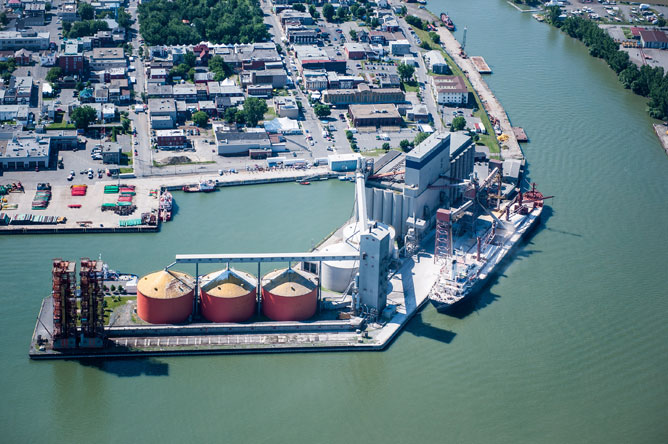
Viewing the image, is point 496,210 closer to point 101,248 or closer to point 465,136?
point 465,136

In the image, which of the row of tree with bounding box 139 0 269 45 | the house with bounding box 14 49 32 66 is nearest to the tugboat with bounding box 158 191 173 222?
the house with bounding box 14 49 32 66

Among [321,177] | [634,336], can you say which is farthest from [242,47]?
[634,336]

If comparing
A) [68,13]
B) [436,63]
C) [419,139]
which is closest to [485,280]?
[419,139]

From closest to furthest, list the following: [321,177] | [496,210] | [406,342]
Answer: [406,342]
[496,210]
[321,177]

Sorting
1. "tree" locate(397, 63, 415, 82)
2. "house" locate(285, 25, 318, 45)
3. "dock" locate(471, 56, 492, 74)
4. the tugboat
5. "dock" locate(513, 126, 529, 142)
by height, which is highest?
"house" locate(285, 25, 318, 45)

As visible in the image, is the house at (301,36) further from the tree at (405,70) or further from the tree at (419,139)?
the tree at (419,139)

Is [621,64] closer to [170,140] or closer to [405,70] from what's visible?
[405,70]

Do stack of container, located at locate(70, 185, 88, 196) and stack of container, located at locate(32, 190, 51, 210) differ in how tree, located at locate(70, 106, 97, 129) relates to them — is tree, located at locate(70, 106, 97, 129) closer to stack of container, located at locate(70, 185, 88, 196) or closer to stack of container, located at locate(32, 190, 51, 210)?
stack of container, located at locate(70, 185, 88, 196)
